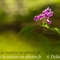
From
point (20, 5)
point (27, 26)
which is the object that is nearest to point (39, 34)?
point (27, 26)

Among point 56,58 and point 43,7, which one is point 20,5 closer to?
point 43,7

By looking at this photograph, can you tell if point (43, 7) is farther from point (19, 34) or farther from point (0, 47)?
point (0, 47)

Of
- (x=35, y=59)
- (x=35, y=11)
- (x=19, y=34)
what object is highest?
(x=35, y=11)

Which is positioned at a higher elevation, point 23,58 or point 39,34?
point 39,34

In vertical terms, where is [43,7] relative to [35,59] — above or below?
above

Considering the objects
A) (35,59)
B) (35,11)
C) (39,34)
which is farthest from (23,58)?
(35,11)

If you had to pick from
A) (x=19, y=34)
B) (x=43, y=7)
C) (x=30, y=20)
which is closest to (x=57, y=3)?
(x=43, y=7)
